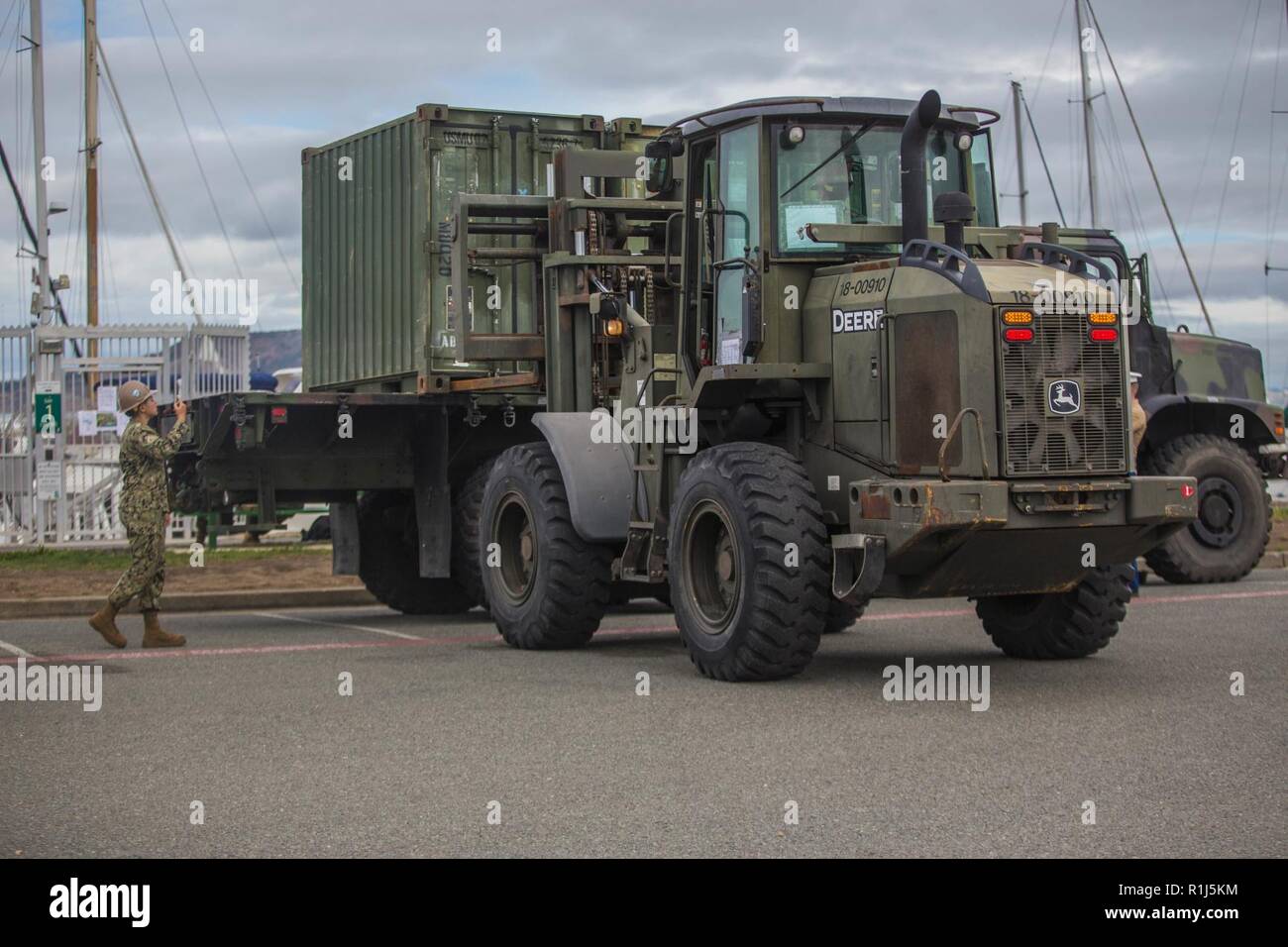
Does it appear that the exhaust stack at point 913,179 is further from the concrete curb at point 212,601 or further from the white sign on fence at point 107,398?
the white sign on fence at point 107,398

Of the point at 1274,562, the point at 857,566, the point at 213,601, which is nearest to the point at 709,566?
the point at 857,566

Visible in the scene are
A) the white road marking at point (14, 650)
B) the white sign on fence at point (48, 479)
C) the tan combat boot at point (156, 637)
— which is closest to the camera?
the white road marking at point (14, 650)

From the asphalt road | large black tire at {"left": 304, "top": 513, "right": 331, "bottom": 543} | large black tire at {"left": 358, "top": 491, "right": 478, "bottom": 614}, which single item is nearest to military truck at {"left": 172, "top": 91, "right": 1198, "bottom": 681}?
the asphalt road

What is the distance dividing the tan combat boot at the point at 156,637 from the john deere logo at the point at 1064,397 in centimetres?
680

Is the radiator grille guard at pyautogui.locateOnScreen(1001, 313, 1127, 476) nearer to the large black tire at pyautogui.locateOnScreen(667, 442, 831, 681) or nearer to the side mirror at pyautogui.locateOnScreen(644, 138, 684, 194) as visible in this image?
the large black tire at pyautogui.locateOnScreen(667, 442, 831, 681)

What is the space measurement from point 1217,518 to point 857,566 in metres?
9.11

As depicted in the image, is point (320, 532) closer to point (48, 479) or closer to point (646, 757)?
point (48, 479)

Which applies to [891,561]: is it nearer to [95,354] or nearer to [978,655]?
[978,655]

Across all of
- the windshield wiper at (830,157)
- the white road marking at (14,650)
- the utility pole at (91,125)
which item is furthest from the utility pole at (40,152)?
the windshield wiper at (830,157)

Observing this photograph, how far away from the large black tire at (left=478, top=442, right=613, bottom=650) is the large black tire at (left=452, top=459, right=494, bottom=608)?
2.03 meters

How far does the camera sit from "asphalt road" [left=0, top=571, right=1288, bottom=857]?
6383 mm

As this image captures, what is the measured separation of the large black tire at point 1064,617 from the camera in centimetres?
1111

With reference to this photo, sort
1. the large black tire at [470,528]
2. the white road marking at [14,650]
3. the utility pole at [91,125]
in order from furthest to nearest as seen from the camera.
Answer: the utility pole at [91,125], the large black tire at [470,528], the white road marking at [14,650]
